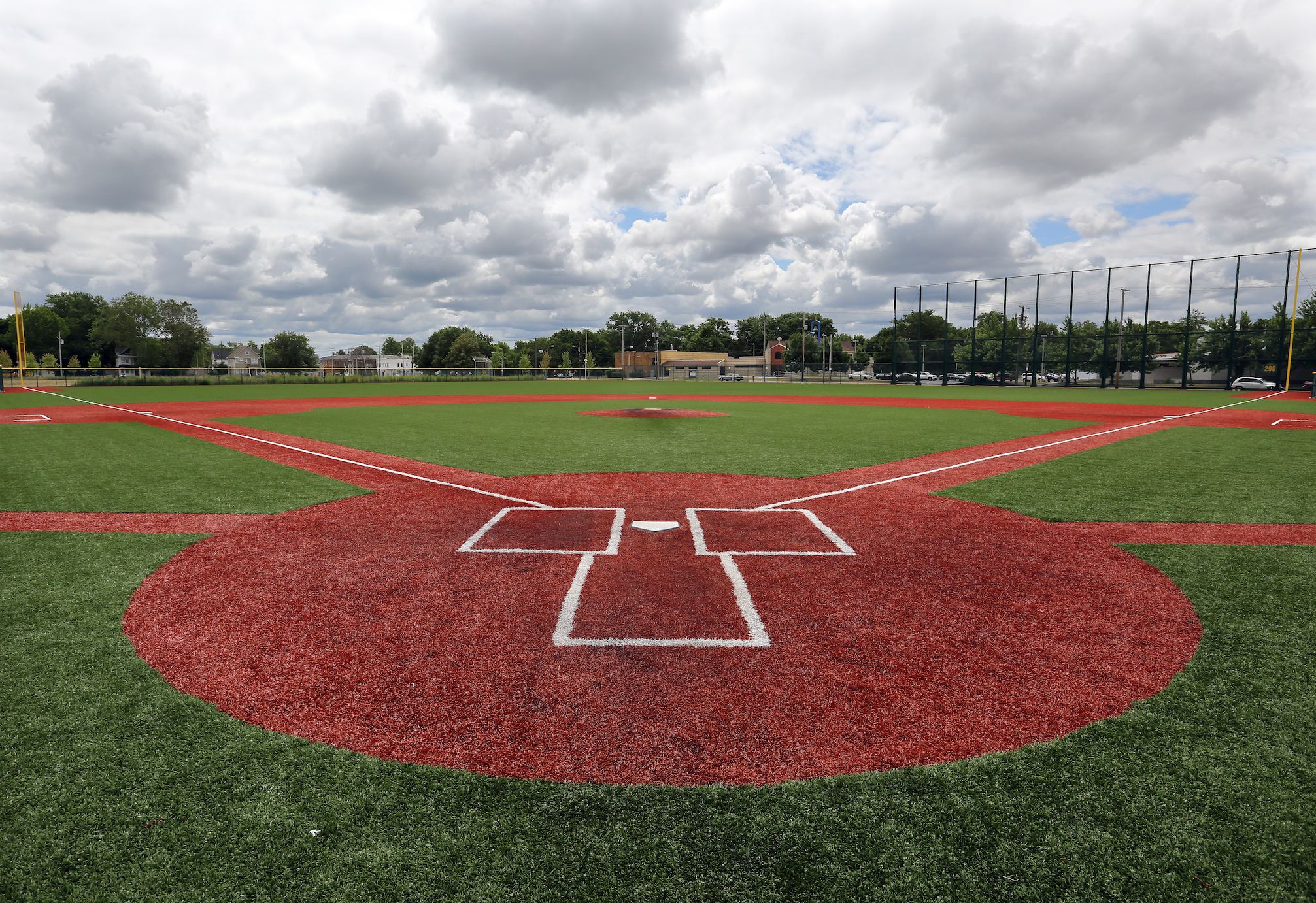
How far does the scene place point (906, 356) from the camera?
172 ft

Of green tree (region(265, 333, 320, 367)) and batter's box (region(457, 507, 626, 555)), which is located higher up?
green tree (region(265, 333, 320, 367))

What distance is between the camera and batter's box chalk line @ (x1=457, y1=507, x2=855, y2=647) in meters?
3.87

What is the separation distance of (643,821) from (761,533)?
4072mm

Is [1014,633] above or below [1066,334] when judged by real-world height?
below

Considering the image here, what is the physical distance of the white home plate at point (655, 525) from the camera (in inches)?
250

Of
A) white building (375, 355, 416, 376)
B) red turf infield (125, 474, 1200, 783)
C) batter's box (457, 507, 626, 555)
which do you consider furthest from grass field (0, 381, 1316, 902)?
white building (375, 355, 416, 376)

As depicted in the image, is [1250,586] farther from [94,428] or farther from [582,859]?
[94,428]

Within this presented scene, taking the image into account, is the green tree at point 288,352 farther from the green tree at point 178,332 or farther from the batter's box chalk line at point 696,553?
the batter's box chalk line at point 696,553

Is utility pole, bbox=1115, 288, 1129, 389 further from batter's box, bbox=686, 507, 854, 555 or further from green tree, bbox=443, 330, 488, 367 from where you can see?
green tree, bbox=443, 330, 488, 367

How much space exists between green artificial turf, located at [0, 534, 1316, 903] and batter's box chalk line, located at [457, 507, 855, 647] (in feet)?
4.32

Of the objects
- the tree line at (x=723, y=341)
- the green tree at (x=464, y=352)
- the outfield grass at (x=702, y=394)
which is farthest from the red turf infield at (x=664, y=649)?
the green tree at (x=464, y=352)

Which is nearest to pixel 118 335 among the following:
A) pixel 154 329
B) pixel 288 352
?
pixel 154 329

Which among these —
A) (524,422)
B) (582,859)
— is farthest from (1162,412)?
(582,859)

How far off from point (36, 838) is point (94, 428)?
59.5 feet
